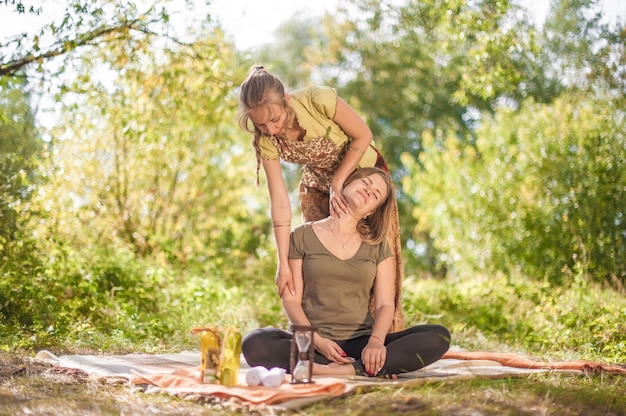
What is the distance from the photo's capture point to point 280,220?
3186 millimetres

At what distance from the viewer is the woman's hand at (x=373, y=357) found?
289 cm

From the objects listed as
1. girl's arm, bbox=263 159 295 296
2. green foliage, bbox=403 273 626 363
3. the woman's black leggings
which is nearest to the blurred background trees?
green foliage, bbox=403 273 626 363

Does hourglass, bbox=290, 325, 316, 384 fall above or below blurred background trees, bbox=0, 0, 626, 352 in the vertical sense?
below

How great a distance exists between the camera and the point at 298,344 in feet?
8.36

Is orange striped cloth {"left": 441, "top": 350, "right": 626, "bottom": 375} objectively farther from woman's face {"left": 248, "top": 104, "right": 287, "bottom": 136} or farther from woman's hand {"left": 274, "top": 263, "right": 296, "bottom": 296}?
woman's face {"left": 248, "top": 104, "right": 287, "bottom": 136}

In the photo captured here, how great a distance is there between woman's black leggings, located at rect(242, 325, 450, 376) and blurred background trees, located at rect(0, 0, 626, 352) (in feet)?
4.80

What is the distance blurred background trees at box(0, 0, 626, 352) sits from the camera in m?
4.75

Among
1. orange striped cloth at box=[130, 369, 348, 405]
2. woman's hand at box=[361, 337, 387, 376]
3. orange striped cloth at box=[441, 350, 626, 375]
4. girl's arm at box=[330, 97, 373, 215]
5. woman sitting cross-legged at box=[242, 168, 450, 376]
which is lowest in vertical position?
orange striped cloth at box=[441, 350, 626, 375]

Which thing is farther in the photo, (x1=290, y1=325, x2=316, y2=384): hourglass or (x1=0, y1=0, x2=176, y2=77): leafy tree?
(x1=0, y1=0, x2=176, y2=77): leafy tree

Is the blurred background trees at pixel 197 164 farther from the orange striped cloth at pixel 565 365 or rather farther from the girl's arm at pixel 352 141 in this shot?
the orange striped cloth at pixel 565 365

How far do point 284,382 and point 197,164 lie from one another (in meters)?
5.31

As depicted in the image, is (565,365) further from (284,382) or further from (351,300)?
(284,382)

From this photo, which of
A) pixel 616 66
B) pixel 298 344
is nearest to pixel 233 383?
pixel 298 344

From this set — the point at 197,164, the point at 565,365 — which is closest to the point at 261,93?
the point at 565,365
